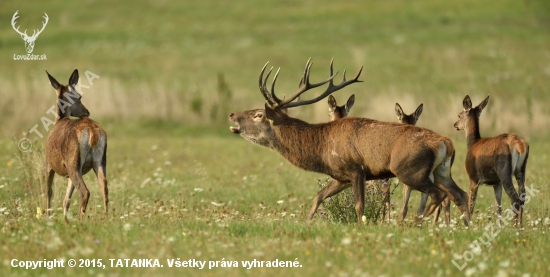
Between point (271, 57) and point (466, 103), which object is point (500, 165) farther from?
point (271, 57)

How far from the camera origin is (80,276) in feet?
23.2

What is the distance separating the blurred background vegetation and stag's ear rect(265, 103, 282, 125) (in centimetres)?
1085

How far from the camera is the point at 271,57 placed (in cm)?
3712

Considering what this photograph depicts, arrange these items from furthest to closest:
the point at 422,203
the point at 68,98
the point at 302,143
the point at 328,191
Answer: the point at 68,98 < the point at 422,203 < the point at 302,143 < the point at 328,191

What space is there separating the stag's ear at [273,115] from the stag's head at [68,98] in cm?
284

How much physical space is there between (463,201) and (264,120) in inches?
Answer: 114

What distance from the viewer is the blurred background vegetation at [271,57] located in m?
23.1

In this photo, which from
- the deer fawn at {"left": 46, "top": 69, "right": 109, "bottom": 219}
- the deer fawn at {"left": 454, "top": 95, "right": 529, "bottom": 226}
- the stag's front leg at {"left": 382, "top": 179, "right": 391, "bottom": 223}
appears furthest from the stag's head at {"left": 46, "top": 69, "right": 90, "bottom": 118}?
the deer fawn at {"left": 454, "top": 95, "right": 529, "bottom": 226}

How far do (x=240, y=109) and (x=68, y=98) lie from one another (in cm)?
1299

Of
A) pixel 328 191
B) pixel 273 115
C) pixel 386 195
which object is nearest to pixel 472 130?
pixel 386 195

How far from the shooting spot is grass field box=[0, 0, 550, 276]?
25.8ft

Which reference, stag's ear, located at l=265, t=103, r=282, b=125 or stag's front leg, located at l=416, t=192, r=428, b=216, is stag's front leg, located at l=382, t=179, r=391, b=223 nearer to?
stag's front leg, located at l=416, t=192, r=428, b=216

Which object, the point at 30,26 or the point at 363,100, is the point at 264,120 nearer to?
the point at 363,100

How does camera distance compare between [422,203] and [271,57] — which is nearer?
[422,203]
